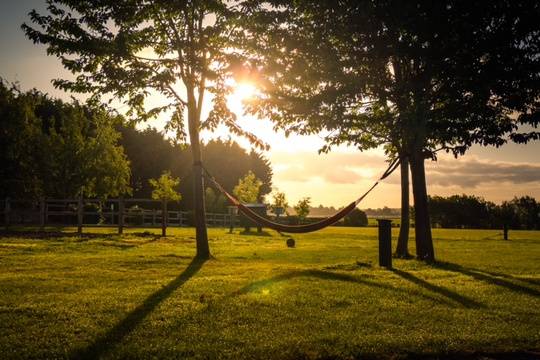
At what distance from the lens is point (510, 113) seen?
44.9 ft

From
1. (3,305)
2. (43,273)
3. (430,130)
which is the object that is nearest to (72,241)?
(43,273)

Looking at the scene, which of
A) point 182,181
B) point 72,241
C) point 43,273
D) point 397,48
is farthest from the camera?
point 182,181

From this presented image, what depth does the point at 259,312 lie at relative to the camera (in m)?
6.72

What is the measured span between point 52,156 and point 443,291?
36301 millimetres

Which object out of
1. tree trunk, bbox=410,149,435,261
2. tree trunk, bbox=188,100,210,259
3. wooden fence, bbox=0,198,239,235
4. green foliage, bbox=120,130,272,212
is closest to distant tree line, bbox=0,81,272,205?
wooden fence, bbox=0,198,239,235

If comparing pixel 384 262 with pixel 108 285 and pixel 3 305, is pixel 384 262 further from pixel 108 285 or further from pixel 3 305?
pixel 3 305

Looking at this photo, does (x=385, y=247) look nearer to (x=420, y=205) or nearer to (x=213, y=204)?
(x=420, y=205)

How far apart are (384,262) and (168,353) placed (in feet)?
29.3

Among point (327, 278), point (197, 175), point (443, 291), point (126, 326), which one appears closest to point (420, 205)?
point (327, 278)

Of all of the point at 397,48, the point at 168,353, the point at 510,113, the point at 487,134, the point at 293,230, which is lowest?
the point at 168,353

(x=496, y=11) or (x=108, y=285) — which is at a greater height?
(x=496, y=11)

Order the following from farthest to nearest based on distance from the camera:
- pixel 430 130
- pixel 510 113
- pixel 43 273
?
pixel 510 113 < pixel 430 130 < pixel 43 273

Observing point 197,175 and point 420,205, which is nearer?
point 420,205

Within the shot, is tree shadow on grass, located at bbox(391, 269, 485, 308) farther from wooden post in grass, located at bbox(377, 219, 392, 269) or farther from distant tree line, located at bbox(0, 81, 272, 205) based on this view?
distant tree line, located at bbox(0, 81, 272, 205)
